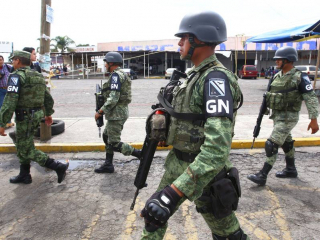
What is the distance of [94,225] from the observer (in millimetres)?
2861

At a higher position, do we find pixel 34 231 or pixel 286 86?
pixel 286 86

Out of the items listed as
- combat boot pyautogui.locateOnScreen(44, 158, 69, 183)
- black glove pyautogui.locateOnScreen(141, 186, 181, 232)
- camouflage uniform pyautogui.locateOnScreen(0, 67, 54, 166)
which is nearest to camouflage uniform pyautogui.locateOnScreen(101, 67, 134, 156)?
combat boot pyautogui.locateOnScreen(44, 158, 69, 183)

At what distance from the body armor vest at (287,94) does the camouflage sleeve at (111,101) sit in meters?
2.20

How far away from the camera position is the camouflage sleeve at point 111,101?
3938mm

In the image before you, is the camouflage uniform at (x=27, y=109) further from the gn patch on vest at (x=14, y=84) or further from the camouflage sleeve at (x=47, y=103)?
the camouflage sleeve at (x=47, y=103)

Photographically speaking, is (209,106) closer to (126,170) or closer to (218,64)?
(218,64)

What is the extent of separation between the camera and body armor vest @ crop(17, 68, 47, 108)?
367cm

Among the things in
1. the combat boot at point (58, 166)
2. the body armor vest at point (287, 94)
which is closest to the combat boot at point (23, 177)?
the combat boot at point (58, 166)

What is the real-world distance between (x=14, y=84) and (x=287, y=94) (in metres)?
3.61

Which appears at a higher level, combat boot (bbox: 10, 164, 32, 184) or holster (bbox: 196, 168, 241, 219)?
holster (bbox: 196, 168, 241, 219)

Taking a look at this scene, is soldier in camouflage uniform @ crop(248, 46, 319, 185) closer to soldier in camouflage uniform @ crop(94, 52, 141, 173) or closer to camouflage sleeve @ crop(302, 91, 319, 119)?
camouflage sleeve @ crop(302, 91, 319, 119)

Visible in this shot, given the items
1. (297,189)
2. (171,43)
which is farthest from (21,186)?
(171,43)

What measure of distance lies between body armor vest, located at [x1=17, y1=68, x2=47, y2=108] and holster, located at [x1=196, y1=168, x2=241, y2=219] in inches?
113

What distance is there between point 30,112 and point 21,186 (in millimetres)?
1038
